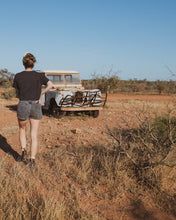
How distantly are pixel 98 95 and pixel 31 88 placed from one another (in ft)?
15.4

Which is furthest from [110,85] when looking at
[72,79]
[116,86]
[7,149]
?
[7,149]

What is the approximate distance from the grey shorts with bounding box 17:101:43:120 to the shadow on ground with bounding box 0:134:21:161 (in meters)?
0.96

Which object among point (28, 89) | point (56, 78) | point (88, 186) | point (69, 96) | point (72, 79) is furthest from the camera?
point (72, 79)

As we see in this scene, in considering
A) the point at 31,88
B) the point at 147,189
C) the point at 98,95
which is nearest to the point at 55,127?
A: the point at 98,95

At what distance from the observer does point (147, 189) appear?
9.73ft

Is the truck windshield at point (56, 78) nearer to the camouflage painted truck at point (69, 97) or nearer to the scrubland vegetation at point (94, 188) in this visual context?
the camouflage painted truck at point (69, 97)

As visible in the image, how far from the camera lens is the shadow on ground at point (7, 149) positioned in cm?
409

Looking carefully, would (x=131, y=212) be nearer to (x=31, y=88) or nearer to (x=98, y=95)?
(x=31, y=88)

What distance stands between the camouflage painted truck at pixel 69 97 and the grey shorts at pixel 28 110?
385cm

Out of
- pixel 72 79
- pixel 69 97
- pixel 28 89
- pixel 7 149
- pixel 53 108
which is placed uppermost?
pixel 72 79

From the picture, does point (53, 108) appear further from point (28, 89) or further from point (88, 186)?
point (88, 186)

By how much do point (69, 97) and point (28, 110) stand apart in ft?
13.8

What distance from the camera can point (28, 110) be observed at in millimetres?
3326

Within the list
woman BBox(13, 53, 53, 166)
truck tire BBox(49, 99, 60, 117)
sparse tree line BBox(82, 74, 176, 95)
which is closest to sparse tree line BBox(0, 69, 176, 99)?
sparse tree line BBox(82, 74, 176, 95)
